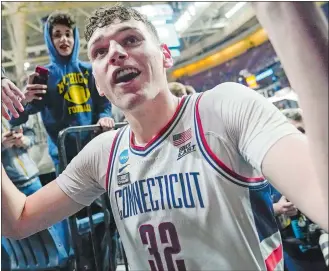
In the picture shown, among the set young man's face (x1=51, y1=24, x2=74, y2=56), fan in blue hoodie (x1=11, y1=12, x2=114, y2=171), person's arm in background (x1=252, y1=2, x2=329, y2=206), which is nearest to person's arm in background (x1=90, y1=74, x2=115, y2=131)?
fan in blue hoodie (x1=11, y1=12, x2=114, y2=171)

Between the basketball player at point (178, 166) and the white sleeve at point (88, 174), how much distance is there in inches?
1.8

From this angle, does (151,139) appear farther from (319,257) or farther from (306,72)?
(319,257)

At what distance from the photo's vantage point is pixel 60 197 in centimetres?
71

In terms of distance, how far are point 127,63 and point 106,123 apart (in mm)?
435

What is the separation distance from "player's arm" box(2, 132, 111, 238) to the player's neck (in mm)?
96

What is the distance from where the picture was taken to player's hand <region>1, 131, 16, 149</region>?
0.80 meters

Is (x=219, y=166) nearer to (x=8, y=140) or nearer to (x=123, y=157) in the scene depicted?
(x=123, y=157)

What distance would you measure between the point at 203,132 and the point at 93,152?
22cm

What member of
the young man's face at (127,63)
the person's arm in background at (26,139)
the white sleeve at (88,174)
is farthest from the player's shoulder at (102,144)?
the person's arm in background at (26,139)

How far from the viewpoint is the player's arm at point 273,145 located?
382 mm

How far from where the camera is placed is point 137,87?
21.9 inches

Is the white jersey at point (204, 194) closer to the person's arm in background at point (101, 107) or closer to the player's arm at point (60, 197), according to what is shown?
the player's arm at point (60, 197)

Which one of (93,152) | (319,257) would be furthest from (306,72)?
(319,257)

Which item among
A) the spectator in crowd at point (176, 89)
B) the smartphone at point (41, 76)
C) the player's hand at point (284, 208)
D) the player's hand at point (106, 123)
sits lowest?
the player's hand at point (284, 208)
